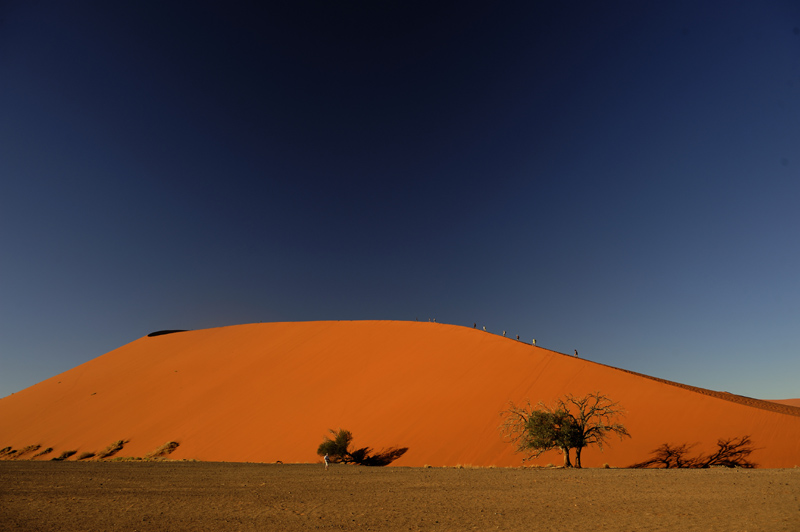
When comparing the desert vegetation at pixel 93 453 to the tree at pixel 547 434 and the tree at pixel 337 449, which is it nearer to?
the tree at pixel 337 449

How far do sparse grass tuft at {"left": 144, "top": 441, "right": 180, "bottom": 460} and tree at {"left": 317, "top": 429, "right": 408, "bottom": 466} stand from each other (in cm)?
1138

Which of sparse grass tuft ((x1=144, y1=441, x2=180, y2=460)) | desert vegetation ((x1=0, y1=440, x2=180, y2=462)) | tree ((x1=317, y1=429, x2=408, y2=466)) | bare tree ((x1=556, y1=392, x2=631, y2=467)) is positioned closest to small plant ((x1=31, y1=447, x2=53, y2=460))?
desert vegetation ((x1=0, y1=440, x2=180, y2=462))

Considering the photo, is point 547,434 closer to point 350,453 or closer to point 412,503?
point 412,503

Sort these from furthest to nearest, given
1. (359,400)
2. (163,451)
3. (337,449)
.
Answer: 1. (359,400)
2. (163,451)
3. (337,449)

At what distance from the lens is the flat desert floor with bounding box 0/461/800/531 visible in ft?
23.1

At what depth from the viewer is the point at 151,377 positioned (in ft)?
136

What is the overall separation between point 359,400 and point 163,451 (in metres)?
13.1

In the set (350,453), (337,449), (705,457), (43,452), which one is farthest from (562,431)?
(43,452)

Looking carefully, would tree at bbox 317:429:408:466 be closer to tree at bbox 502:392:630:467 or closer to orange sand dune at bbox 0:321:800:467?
orange sand dune at bbox 0:321:800:467

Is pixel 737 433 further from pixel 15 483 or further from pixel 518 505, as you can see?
pixel 15 483

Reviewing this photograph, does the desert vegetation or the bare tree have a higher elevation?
the bare tree

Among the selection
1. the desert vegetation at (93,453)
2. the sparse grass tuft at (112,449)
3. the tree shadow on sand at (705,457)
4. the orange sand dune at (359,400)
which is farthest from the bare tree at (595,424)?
the sparse grass tuft at (112,449)

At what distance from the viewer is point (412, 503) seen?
8.98 metres

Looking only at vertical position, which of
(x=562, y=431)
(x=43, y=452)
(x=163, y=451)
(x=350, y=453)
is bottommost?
(x=43, y=452)
